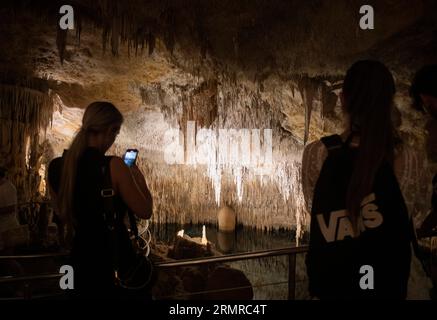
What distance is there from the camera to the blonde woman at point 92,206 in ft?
5.46

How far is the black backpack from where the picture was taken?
132 centimetres

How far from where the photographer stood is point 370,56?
5.31m

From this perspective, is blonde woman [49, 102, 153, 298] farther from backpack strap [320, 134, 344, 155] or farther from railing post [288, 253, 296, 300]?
railing post [288, 253, 296, 300]

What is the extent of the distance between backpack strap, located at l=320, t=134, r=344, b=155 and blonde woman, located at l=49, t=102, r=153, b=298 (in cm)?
79

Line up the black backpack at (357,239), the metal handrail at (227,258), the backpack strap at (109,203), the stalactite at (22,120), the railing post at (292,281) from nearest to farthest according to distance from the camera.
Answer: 1. the black backpack at (357,239)
2. the backpack strap at (109,203)
3. the metal handrail at (227,258)
4. the railing post at (292,281)
5. the stalactite at (22,120)

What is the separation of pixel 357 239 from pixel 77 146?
120cm

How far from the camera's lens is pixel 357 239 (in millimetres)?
1354

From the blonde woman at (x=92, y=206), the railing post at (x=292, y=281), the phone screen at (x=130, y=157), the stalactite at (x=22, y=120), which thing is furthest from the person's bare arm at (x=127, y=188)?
the stalactite at (x=22, y=120)

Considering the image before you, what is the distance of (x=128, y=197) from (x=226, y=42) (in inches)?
174

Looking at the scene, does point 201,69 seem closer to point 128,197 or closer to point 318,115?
point 318,115

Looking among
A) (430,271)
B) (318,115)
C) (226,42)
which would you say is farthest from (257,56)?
(430,271)

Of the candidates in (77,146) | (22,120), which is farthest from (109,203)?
(22,120)

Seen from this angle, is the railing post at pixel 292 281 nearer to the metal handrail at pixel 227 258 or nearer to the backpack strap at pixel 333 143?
the metal handrail at pixel 227 258
